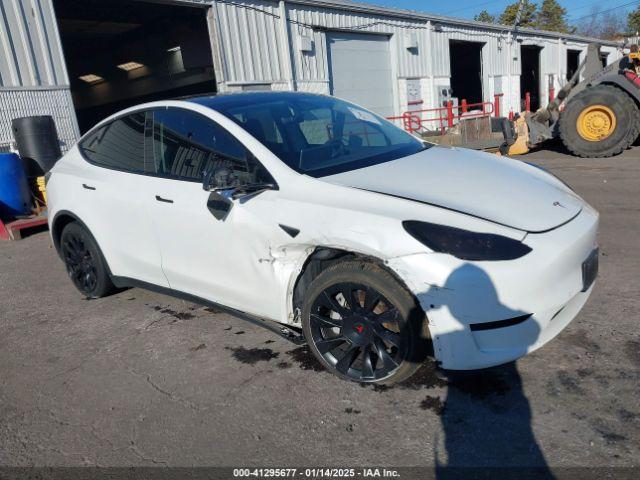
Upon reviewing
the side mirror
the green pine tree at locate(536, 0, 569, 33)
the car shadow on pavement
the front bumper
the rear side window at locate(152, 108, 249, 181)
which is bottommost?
the car shadow on pavement

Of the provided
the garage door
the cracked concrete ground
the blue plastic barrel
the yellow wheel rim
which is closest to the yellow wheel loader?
the yellow wheel rim

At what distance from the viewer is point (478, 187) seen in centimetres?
283

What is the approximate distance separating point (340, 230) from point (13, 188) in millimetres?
7302

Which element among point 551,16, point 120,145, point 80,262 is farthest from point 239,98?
point 551,16

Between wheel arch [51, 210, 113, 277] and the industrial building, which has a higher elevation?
the industrial building

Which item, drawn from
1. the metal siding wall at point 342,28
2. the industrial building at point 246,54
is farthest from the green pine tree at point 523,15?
the metal siding wall at point 342,28

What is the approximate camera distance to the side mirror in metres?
2.86

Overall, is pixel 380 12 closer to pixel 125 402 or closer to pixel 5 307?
pixel 5 307

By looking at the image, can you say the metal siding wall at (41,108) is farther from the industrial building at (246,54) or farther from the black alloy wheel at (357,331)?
the black alloy wheel at (357,331)

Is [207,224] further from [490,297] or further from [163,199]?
[490,297]

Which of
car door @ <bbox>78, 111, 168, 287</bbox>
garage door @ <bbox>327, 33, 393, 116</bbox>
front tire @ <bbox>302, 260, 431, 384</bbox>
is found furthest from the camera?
garage door @ <bbox>327, 33, 393, 116</bbox>

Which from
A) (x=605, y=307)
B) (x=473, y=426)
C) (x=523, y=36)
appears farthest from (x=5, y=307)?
(x=523, y=36)

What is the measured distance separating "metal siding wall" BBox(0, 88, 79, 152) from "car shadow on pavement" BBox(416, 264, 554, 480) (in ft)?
31.2

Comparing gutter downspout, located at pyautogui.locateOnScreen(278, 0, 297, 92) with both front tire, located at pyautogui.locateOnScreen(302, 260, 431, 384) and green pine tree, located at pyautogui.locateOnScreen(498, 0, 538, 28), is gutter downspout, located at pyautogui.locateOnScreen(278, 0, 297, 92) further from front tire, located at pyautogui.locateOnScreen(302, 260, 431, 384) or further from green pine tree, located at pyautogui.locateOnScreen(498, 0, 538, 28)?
green pine tree, located at pyautogui.locateOnScreen(498, 0, 538, 28)
